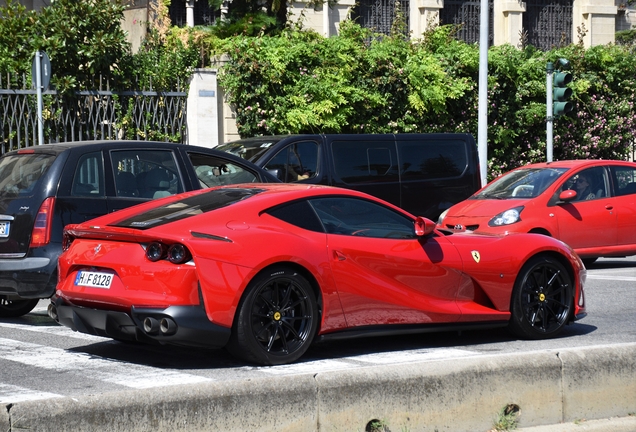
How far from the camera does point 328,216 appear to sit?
7.57 metres

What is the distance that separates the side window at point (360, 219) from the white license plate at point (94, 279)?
5.15ft

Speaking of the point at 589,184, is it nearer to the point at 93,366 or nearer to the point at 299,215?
the point at 299,215

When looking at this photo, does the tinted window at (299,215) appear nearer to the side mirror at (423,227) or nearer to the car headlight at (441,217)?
the side mirror at (423,227)

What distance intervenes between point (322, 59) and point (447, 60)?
134 inches

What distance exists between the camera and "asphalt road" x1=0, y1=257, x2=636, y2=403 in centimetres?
664

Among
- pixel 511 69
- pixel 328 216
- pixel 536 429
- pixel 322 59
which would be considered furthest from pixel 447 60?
pixel 536 429

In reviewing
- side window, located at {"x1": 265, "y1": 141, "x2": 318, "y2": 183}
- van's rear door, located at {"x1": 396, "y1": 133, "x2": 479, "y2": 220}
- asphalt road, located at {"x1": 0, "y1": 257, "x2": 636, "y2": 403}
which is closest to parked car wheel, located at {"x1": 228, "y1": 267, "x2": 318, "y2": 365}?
asphalt road, located at {"x1": 0, "y1": 257, "x2": 636, "y2": 403}

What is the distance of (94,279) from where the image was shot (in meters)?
7.16

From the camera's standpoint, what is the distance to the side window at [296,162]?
592 inches

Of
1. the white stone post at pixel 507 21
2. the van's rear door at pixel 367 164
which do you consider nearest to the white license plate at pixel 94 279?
the van's rear door at pixel 367 164

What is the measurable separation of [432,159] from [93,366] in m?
9.92

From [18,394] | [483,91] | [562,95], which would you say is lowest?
[18,394]

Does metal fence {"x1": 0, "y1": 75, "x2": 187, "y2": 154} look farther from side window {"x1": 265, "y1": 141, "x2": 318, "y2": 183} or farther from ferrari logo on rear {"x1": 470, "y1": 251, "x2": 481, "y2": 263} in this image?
ferrari logo on rear {"x1": 470, "y1": 251, "x2": 481, "y2": 263}

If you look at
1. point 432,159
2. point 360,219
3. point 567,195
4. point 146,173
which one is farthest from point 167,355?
point 432,159
